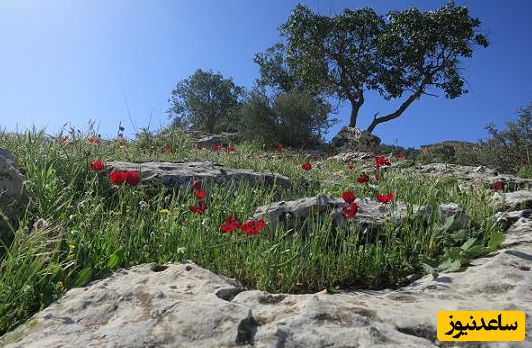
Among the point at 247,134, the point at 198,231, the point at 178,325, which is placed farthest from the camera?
the point at 247,134

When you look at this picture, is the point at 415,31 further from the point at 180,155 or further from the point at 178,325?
the point at 178,325

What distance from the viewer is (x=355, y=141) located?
665 inches

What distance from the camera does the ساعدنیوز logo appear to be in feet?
5.36

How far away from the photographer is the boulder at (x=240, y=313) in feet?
5.15

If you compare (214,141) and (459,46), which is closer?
(214,141)

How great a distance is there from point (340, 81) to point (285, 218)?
73.7 ft

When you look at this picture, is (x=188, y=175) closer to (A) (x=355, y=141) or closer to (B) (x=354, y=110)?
(A) (x=355, y=141)

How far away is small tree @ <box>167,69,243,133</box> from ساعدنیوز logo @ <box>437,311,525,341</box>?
32.6 meters

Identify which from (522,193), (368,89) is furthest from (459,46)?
(522,193)

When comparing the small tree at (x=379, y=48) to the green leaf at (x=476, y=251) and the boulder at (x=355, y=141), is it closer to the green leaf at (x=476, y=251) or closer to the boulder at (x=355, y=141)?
the boulder at (x=355, y=141)

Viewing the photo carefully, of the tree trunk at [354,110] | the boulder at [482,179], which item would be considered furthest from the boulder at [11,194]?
the tree trunk at [354,110]

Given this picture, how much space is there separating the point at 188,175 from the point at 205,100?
30.3 m

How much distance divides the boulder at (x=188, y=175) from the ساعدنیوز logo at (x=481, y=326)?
3020 millimetres

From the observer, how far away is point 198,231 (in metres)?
3.05
